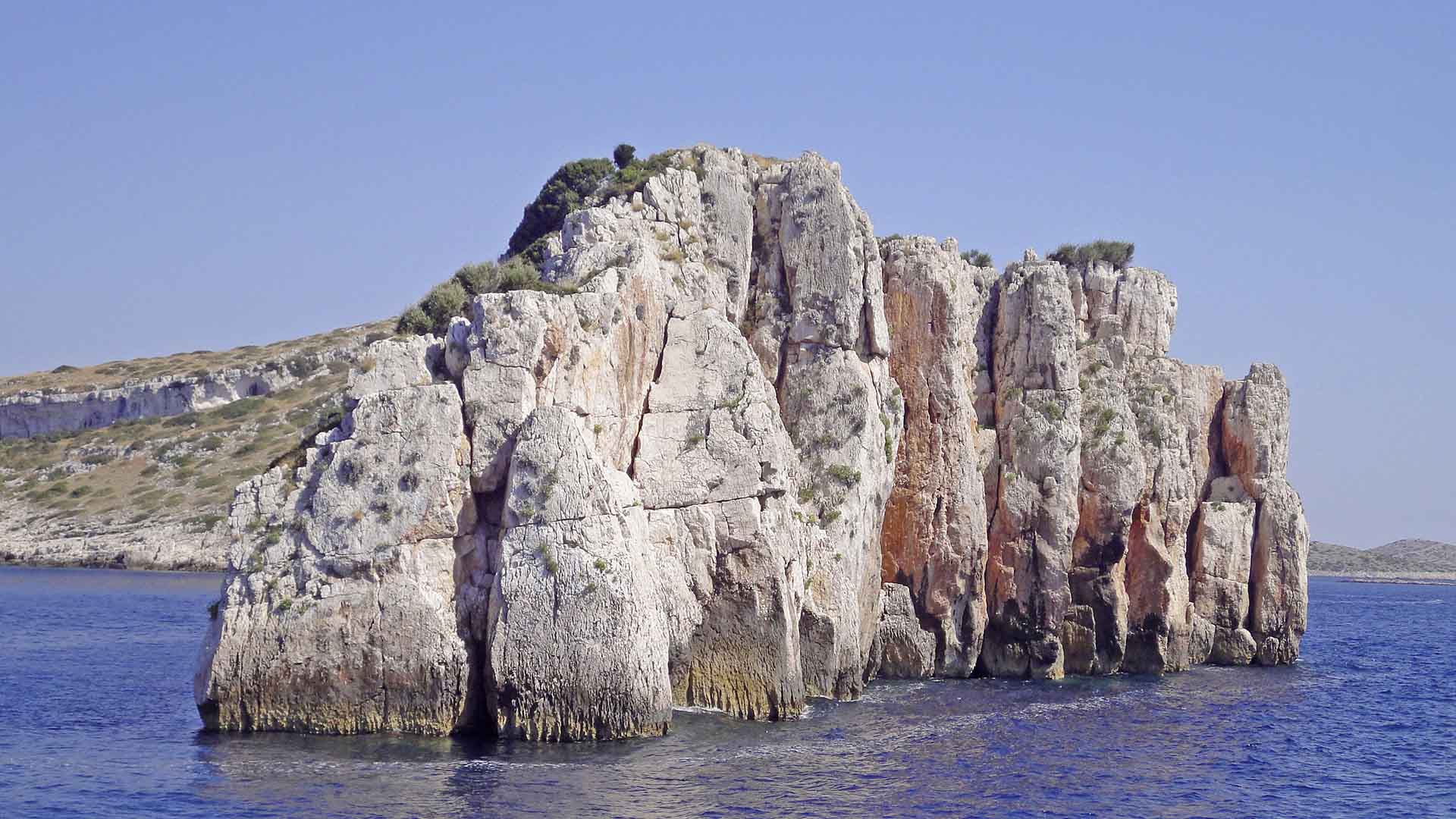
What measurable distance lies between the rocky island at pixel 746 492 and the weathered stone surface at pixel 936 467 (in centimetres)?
12

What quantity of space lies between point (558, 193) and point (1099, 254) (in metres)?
23.2

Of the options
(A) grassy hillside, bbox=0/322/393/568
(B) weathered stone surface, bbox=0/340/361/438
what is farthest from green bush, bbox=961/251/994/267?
(B) weathered stone surface, bbox=0/340/361/438

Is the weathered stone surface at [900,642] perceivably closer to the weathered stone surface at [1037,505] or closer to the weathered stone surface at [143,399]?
the weathered stone surface at [1037,505]

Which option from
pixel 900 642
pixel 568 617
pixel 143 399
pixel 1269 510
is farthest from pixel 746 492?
pixel 143 399

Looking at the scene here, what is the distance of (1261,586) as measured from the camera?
59062 mm

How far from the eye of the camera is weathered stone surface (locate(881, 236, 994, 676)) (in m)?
50.5

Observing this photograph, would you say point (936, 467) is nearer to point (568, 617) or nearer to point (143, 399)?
point (568, 617)

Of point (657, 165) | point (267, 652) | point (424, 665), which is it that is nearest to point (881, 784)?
point (424, 665)

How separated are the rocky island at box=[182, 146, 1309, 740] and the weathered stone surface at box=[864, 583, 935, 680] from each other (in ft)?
0.34

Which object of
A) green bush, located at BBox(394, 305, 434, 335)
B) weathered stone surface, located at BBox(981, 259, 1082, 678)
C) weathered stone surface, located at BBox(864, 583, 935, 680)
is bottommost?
weathered stone surface, located at BBox(864, 583, 935, 680)

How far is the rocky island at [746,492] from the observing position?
34375 mm

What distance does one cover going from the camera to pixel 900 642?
50.2 m

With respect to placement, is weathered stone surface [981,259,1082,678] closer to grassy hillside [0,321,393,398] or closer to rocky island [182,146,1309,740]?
rocky island [182,146,1309,740]

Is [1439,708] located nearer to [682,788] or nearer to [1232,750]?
[1232,750]
